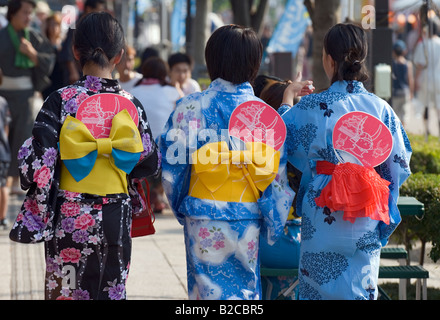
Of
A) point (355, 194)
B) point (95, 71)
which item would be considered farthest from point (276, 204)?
point (95, 71)

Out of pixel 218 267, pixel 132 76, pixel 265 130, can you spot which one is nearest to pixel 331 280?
pixel 218 267

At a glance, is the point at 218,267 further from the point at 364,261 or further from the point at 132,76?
the point at 132,76

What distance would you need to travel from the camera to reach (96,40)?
4062 millimetres

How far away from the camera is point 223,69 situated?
161 inches

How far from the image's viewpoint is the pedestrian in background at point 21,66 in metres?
9.05

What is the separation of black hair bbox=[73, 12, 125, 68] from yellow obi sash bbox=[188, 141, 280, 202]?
0.66 m

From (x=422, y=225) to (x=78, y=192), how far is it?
101 inches

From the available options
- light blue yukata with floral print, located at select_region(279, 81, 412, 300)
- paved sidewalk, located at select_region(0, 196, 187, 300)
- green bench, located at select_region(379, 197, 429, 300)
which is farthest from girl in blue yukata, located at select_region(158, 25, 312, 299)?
paved sidewalk, located at select_region(0, 196, 187, 300)

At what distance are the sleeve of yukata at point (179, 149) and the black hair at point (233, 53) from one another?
0.22m

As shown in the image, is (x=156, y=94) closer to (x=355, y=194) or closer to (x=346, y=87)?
(x=346, y=87)

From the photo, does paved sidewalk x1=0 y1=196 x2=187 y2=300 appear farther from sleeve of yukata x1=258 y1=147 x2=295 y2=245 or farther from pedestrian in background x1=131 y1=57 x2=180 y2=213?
sleeve of yukata x1=258 y1=147 x2=295 y2=245

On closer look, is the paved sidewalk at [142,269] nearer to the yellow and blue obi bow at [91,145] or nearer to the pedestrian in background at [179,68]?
the pedestrian in background at [179,68]

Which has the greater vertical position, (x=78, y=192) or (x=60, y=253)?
(x=78, y=192)

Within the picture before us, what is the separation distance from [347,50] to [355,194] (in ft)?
2.36
